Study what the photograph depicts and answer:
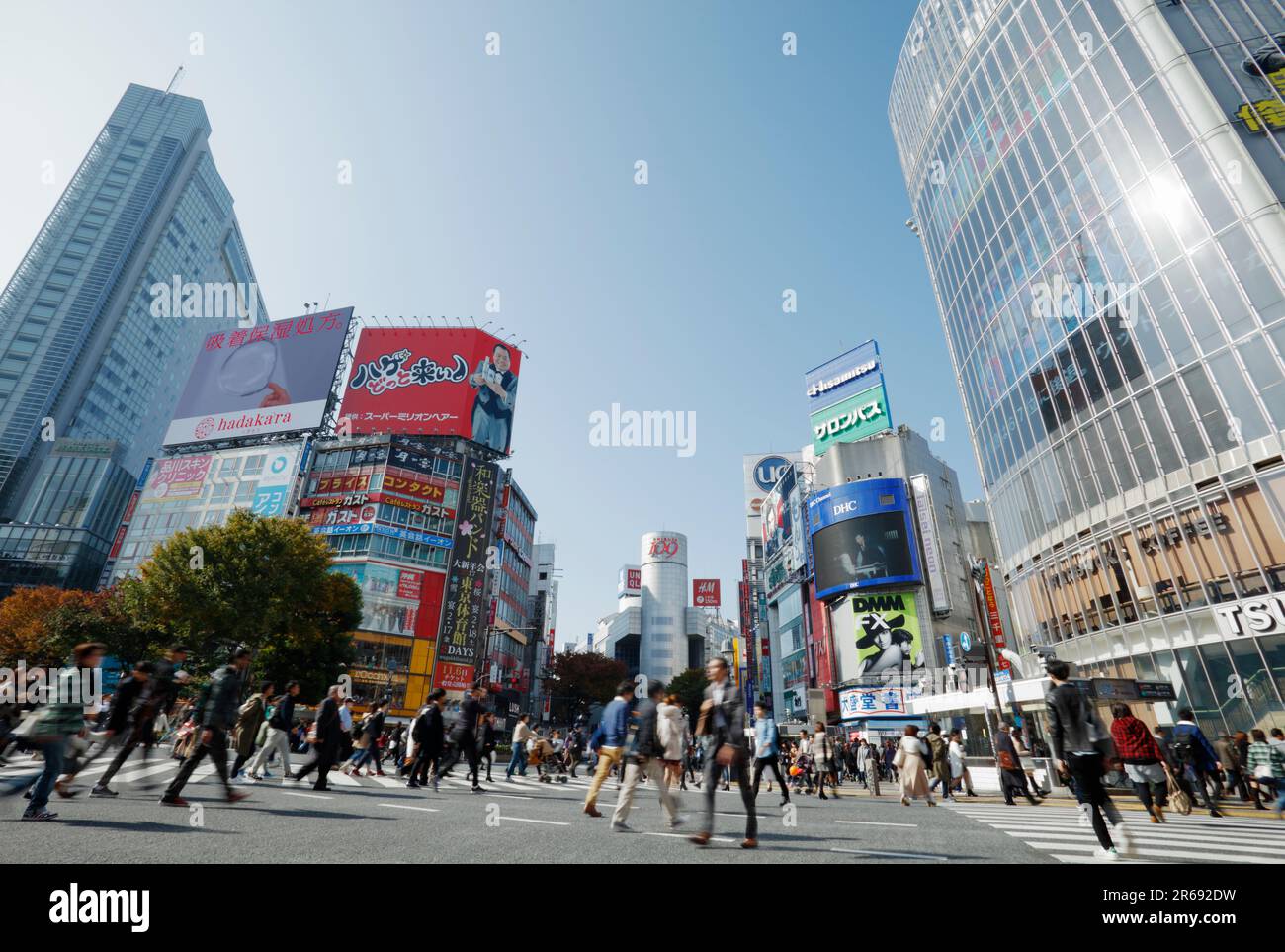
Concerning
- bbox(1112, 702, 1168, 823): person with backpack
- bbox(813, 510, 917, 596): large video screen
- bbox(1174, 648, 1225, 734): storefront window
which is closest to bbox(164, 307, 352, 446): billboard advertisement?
bbox(813, 510, 917, 596): large video screen

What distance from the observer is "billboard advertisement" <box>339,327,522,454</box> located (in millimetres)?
50594

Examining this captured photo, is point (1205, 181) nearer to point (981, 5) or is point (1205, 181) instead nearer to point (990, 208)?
point (990, 208)

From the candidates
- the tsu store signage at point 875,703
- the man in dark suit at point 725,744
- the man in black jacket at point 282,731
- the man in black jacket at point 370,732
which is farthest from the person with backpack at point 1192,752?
the tsu store signage at point 875,703

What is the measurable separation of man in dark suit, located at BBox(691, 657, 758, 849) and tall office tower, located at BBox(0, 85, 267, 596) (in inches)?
3546

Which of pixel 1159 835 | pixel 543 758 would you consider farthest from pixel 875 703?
pixel 1159 835

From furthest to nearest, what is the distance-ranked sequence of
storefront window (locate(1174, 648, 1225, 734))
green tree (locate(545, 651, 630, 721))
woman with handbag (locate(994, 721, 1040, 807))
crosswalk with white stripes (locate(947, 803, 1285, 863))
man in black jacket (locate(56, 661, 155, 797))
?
green tree (locate(545, 651, 630, 721)), storefront window (locate(1174, 648, 1225, 734)), woman with handbag (locate(994, 721, 1040, 807)), man in black jacket (locate(56, 661, 155, 797)), crosswalk with white stripes (locate(947, 803, 1285, 863))

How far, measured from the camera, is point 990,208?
115 ft

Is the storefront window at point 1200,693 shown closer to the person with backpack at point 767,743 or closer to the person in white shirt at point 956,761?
the person in white shirt at point 956,761

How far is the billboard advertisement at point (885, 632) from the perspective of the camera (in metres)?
45.3

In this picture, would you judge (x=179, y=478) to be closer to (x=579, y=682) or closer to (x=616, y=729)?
(x=579, y=682)

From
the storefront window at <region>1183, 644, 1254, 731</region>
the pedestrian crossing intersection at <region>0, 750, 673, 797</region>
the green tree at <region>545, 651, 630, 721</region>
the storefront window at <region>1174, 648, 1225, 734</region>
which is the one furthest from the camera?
the green tree at <region>545, 651, 630, 721</region>

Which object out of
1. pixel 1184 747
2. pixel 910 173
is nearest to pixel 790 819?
pixel 1184 747

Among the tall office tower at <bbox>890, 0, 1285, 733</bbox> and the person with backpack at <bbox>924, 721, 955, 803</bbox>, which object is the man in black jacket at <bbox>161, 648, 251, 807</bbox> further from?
the tall office tower at <bbox>890, 0, 1285, 733</bbox>

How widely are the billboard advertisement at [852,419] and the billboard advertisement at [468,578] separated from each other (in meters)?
31.1
